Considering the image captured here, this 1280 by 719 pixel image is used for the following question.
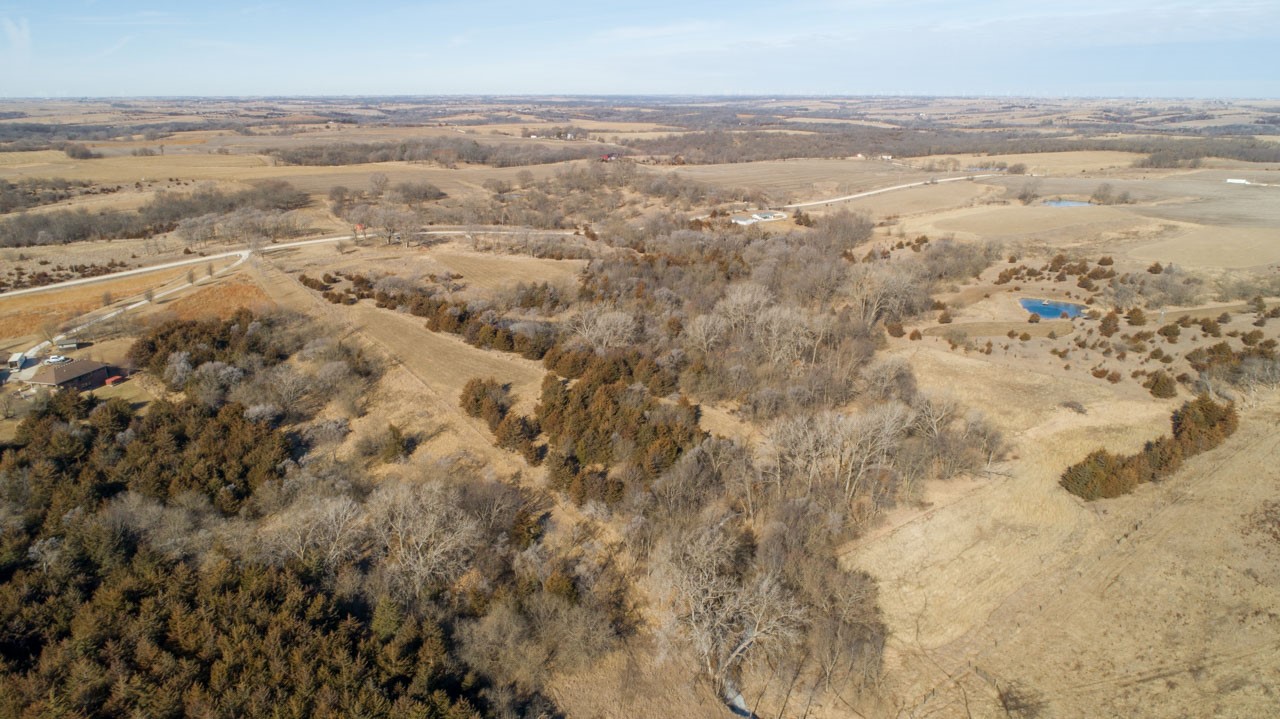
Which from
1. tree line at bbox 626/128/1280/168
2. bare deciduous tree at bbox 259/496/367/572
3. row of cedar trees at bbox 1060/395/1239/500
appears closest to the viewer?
bare deciduous tree at bbox 259/496/367/572

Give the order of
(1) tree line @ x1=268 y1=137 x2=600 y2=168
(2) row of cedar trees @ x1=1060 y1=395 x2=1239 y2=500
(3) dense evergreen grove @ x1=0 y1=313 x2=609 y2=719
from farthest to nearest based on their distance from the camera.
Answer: (1) tree line @ x1=268 y1=137 x2=600 y2=168 < (2) row of cedar trees @ x1=1060 y1=395 x2=1239 y2=500 < (3) dense evergreen grove @ x1=0 y1=313 x2=609 y2=719

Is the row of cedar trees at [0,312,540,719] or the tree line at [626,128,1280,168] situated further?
the tree line at [626,128,1280,168]

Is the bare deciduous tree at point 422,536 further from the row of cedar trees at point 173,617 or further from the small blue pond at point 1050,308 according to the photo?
the small blue pond at point 1050,308

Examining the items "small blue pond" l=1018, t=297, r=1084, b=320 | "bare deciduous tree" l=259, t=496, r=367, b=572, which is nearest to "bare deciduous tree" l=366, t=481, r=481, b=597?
"bare deciduous tree" l=259, t=496, r=367, b=572

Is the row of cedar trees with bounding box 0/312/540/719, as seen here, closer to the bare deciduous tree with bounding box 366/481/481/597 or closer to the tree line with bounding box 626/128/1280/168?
the bare deciduous tree with bounding box 366/481/481/597

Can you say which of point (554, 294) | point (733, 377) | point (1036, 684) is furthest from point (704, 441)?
point (554, 294)
